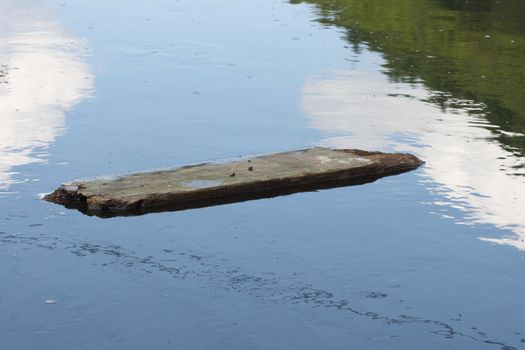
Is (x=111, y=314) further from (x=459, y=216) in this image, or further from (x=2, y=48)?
(x=2, y=48)

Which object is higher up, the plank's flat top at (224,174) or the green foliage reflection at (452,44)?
the plank's flat top at (224,174)

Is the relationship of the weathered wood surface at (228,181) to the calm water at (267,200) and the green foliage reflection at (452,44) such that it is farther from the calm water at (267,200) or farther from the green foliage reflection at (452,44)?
the green foliage reflection at (452,44)

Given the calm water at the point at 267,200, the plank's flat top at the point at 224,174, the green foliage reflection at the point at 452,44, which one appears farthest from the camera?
the green foliage reflection at the point at 452,44

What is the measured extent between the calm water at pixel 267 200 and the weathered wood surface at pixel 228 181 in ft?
0.98

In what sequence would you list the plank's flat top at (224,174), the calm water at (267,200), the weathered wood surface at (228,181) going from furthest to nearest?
1. the plank's flat top at (224,174)
2. the weathered wood surface at (228,181)
3. the calm water at (267,200)

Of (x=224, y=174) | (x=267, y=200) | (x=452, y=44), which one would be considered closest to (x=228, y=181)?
(x=224, y=174)

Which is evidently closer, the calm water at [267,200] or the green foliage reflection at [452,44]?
the calm water at [267,200]

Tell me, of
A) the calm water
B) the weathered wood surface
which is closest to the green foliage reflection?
the calm water

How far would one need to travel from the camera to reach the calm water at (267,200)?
1103 cm

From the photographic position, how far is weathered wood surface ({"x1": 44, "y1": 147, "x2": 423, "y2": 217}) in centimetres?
1407

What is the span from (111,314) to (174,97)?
8.88 m

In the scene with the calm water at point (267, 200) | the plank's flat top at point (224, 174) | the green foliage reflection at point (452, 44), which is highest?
the plank's flat top at point (224, 174)

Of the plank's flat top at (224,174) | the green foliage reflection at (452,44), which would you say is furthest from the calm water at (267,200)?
the plank's flat top at (224,174)

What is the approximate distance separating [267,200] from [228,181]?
49cm
